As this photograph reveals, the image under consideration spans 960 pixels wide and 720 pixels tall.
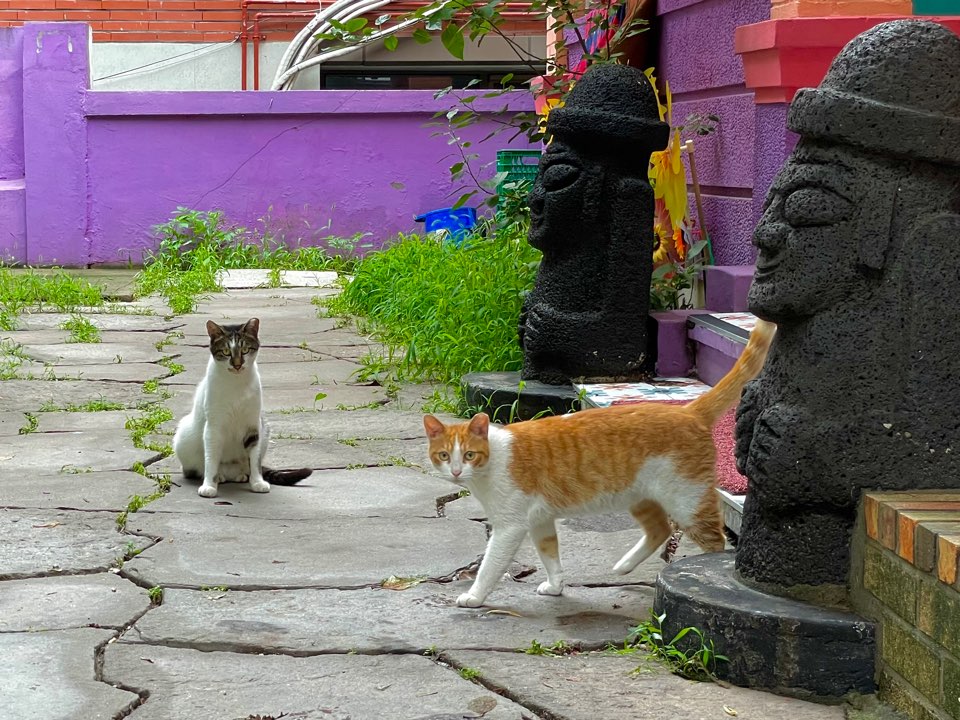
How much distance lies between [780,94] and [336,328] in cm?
433

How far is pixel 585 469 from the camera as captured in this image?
3.59m

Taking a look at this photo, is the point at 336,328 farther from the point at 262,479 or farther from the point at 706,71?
the point at 262,479

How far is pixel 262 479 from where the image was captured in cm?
494

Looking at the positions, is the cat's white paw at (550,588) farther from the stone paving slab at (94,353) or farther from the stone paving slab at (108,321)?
the stone paving slab at (108,321)

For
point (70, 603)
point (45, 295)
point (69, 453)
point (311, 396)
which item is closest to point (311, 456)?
point (69, 453)

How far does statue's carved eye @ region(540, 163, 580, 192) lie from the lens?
18.0 feet

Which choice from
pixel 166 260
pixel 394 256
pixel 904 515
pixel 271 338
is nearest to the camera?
pixel 904 515

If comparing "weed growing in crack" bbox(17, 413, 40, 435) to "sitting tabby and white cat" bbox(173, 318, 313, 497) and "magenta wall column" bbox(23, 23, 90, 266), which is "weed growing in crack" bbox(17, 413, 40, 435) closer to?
"sitting tabby and white cat" bbox(173, 318, 313, 497)

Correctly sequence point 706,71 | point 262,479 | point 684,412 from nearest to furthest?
point 684,412, point 262,479, point 706,71

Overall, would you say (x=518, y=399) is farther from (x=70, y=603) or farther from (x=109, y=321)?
(x=109, y=321)

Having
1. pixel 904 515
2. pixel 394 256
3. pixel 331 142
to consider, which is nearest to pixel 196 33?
pixel 331 142

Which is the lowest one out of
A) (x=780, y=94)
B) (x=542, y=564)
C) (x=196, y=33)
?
(x=542, y=564)

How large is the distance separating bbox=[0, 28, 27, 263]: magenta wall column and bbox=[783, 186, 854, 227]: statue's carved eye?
10319 mm

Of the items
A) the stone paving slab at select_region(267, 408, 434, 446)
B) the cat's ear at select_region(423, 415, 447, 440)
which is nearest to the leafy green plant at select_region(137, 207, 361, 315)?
the stone paving slab at select_region(267, 408, 434, 446)
